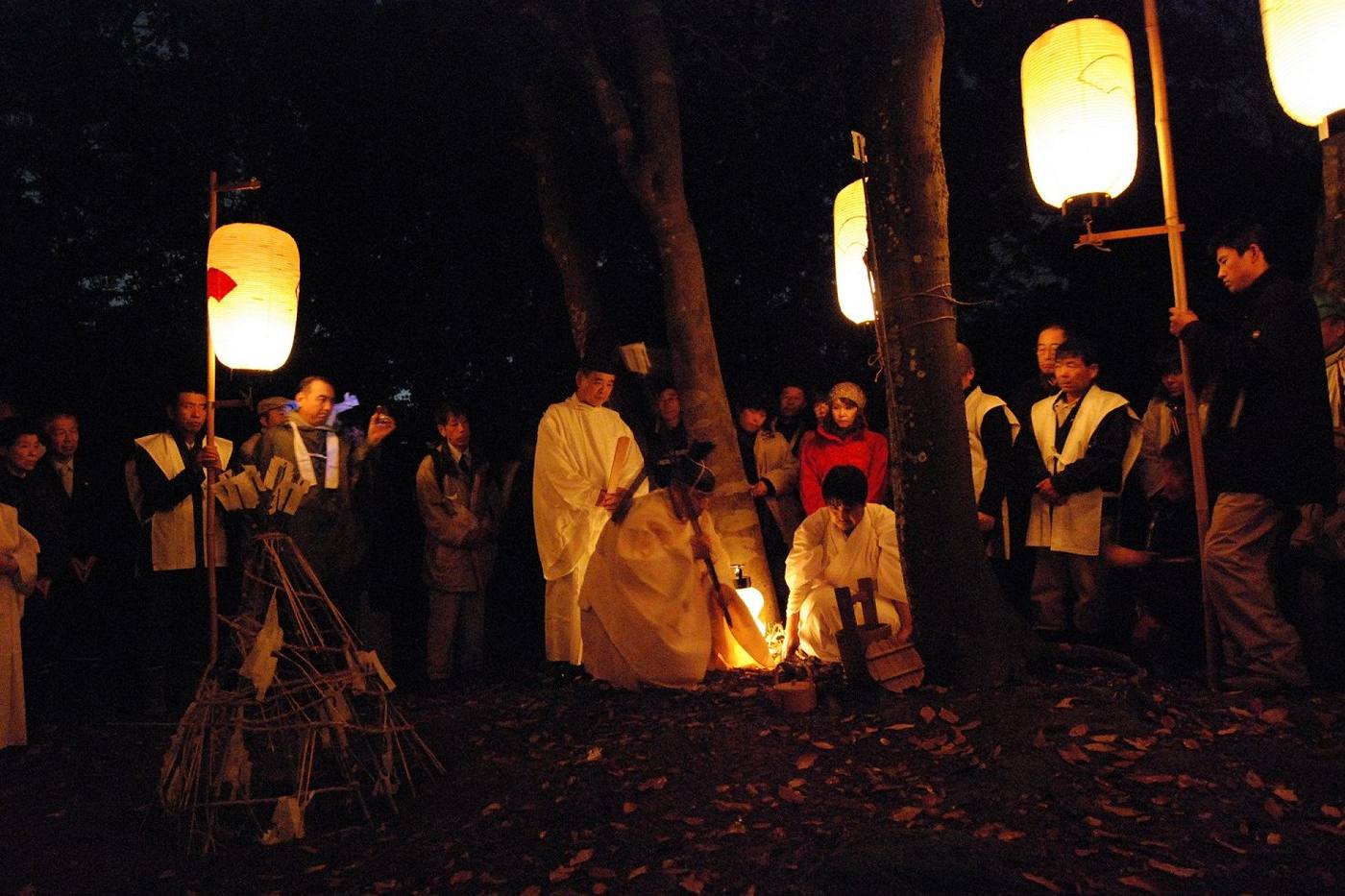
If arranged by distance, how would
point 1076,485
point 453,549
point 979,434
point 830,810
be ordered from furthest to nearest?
point 453,549, point 979,434, point 1076,485, point 830,810

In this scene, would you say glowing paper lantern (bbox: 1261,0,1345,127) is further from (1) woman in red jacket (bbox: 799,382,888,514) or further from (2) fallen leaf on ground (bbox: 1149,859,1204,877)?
(2) fallen leaf on ground (bbox: 1149,859,1204,877)

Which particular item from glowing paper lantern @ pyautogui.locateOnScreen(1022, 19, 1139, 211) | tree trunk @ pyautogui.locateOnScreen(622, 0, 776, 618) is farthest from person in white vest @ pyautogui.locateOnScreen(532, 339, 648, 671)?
glowing paper lantern @ pyautogui.locateOnScreen(1022, 19, 1139, 211)

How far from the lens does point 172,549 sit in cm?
741

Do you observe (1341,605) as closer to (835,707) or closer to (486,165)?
(835,707)

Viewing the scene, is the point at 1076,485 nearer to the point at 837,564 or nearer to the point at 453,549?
the point at 837,564

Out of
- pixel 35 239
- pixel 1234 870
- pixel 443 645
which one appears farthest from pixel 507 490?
pixel 35 239

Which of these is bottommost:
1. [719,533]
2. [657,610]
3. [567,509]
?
[657,610]

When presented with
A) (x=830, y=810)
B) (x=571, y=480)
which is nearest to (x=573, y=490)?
(x=571, y=480)

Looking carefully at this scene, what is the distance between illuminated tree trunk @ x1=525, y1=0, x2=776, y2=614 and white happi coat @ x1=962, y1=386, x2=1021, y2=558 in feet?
5.58

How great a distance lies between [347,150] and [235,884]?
35.0ft

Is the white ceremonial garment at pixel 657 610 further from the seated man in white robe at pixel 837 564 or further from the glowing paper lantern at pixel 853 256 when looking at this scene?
the glowing paper lantern at pixel 853 256

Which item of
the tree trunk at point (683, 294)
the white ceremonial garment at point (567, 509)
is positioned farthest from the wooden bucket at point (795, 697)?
the white ceremonial garment at point (567, 509)

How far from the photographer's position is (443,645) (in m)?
7.64

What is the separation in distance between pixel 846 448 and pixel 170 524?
5.09m
